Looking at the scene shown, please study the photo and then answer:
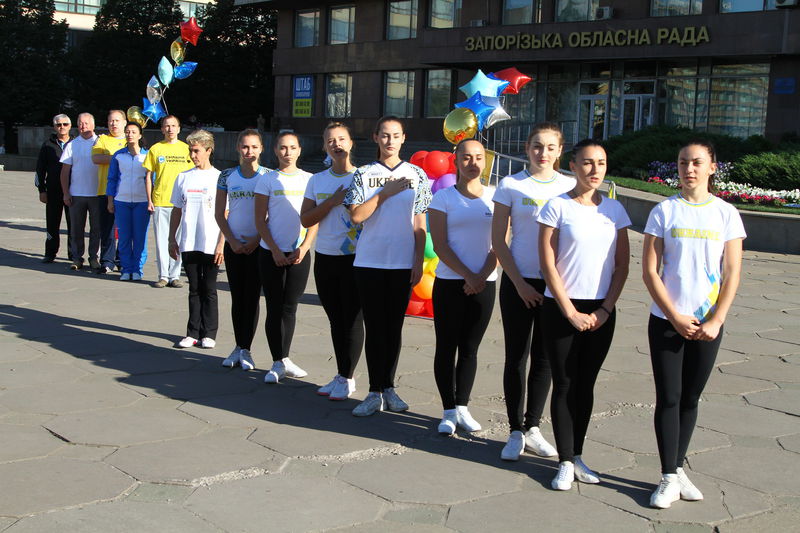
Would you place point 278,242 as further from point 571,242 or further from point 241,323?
point 571,242

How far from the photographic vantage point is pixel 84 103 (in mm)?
51906

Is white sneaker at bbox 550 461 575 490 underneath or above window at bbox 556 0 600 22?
underneath

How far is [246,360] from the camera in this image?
6949 mm

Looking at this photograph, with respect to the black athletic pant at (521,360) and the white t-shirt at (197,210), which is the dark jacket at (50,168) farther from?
the black athletic pant at (521,360)

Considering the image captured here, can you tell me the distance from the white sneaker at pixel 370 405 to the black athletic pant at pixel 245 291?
1467mm

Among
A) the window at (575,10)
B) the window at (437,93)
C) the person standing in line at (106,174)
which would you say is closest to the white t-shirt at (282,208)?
the person standing in line at (106,174)

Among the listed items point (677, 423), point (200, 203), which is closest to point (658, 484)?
point (677, 423)

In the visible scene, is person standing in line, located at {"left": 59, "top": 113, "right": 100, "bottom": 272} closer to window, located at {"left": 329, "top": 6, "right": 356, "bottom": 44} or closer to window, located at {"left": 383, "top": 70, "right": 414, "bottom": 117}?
window, located at {"left": 383, "top": 70, "right": 414, "bottom": 117}

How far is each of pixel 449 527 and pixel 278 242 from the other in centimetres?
306

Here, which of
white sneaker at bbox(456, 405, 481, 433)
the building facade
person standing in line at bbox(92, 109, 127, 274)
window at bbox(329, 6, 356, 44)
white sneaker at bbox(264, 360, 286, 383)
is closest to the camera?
white sneaker at bbox(456, 405, 481, 433)

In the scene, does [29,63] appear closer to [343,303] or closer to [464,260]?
[343,303]

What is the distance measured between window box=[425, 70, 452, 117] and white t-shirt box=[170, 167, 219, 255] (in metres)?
30.2

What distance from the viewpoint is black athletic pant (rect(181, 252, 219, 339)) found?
7.68 m

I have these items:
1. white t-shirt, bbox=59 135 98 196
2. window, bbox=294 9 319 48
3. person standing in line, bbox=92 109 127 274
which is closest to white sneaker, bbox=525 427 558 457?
person standing in line, bbox=92 109 127 274
